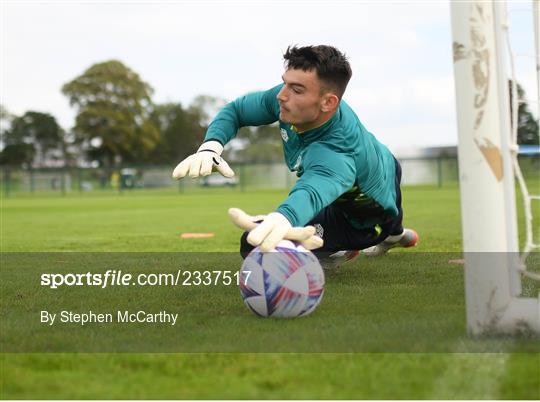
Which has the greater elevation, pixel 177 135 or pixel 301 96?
pixel 177 135

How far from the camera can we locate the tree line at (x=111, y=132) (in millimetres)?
78750

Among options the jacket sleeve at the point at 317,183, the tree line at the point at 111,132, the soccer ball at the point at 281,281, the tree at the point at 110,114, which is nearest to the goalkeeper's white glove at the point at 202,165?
the jacket sleeve at the point at 317,183

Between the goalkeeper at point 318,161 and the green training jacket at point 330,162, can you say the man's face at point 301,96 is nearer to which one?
the goalkeeper at point 318,161

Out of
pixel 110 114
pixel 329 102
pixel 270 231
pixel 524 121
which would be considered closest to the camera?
pixel 270 231

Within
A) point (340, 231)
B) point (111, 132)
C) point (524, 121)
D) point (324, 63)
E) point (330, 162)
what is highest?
point (111, 132)

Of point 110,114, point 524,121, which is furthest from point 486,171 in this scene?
point 110,114

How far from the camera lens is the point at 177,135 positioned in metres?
90.6

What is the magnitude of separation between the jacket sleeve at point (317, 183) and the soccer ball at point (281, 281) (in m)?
0.22

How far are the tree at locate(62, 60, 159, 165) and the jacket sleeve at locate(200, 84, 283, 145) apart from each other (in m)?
74.1

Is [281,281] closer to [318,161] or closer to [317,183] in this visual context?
[317,183]

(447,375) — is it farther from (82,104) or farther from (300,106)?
(82,104)

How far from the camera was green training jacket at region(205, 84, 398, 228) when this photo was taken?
4.27 m

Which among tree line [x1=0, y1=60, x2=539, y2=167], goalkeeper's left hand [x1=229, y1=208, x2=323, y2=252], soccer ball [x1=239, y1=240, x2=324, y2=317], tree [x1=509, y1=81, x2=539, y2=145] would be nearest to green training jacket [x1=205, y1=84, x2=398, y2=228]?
goalkeeper's left hand [x1=229, y1=208, x2=323, y2=252]

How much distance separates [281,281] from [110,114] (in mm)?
76918
